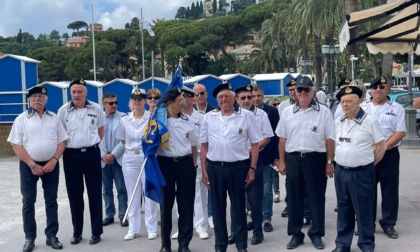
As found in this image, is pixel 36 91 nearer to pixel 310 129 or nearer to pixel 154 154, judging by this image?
pixel 154 154

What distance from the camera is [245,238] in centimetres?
657

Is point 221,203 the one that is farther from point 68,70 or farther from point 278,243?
point 68,70

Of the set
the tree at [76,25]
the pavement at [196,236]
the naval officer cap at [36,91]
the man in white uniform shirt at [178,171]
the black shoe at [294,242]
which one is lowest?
the pavement at [196,236]

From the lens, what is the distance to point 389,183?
287 inches

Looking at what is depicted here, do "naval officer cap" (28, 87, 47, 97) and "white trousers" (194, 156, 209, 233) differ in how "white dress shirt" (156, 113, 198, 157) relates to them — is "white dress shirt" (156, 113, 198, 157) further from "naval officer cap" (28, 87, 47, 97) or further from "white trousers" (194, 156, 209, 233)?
"naval officer cap" (28, 87, 47, 97)

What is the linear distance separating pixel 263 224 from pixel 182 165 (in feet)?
5.96

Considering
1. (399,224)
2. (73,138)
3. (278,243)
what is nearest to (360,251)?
(278,243)

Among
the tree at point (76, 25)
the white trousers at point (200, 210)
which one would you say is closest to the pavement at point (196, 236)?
the white trousers at point (200, 210)

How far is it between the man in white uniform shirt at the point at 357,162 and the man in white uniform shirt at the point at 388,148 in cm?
94

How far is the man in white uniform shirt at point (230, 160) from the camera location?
6.49 meters

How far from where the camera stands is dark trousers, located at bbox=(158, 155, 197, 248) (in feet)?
21.8

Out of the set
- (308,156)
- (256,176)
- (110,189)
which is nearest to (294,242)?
(256,176)

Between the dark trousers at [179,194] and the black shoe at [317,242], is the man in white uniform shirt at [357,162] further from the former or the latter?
the dark trousers at [179,194]

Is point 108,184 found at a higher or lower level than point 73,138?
lower
